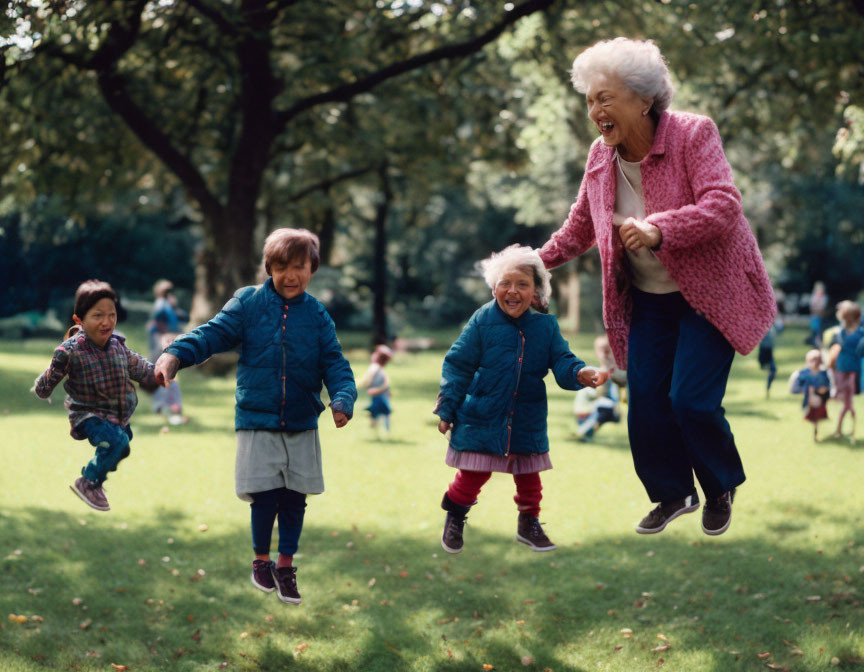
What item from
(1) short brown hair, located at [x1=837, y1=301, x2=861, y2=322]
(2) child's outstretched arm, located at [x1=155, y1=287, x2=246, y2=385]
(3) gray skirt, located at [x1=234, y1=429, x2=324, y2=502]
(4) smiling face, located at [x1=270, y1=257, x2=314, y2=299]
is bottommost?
(3) gray skirt, located at [x1=234, y1=429, x2=324, y2=502]

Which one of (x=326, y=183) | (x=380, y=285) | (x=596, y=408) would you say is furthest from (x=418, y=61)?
(x=380, y=285)

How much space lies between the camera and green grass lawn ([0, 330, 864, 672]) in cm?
1016

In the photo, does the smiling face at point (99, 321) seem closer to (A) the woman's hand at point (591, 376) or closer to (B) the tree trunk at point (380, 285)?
(A) the woman's hand at point (591, 376)

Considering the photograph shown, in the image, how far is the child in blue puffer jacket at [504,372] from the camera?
5.38 meters

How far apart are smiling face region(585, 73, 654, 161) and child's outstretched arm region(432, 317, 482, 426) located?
120 cm

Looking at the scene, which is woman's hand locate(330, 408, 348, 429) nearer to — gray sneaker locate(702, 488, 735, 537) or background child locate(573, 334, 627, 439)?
gray sneaker locate(702, 488, 735, 537)

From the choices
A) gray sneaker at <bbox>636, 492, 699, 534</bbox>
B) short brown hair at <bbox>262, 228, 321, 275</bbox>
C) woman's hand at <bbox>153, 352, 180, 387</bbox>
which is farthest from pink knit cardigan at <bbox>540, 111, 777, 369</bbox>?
woman's hand at <bbox>153, 352, 180, 387</bbox>

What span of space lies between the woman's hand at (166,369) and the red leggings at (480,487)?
5.28 ft

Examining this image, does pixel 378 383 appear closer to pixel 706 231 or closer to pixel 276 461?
pixel 276 461

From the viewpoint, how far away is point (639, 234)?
4.47 metres

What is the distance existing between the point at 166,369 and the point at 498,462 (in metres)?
1.76

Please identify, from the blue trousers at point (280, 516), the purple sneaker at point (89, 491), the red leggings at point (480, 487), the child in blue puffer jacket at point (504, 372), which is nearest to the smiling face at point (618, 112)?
the child in blue puffer jacket at point (504, 372)

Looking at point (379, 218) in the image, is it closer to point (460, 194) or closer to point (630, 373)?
point (460, 194)

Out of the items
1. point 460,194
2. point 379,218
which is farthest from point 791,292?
point 379,218
